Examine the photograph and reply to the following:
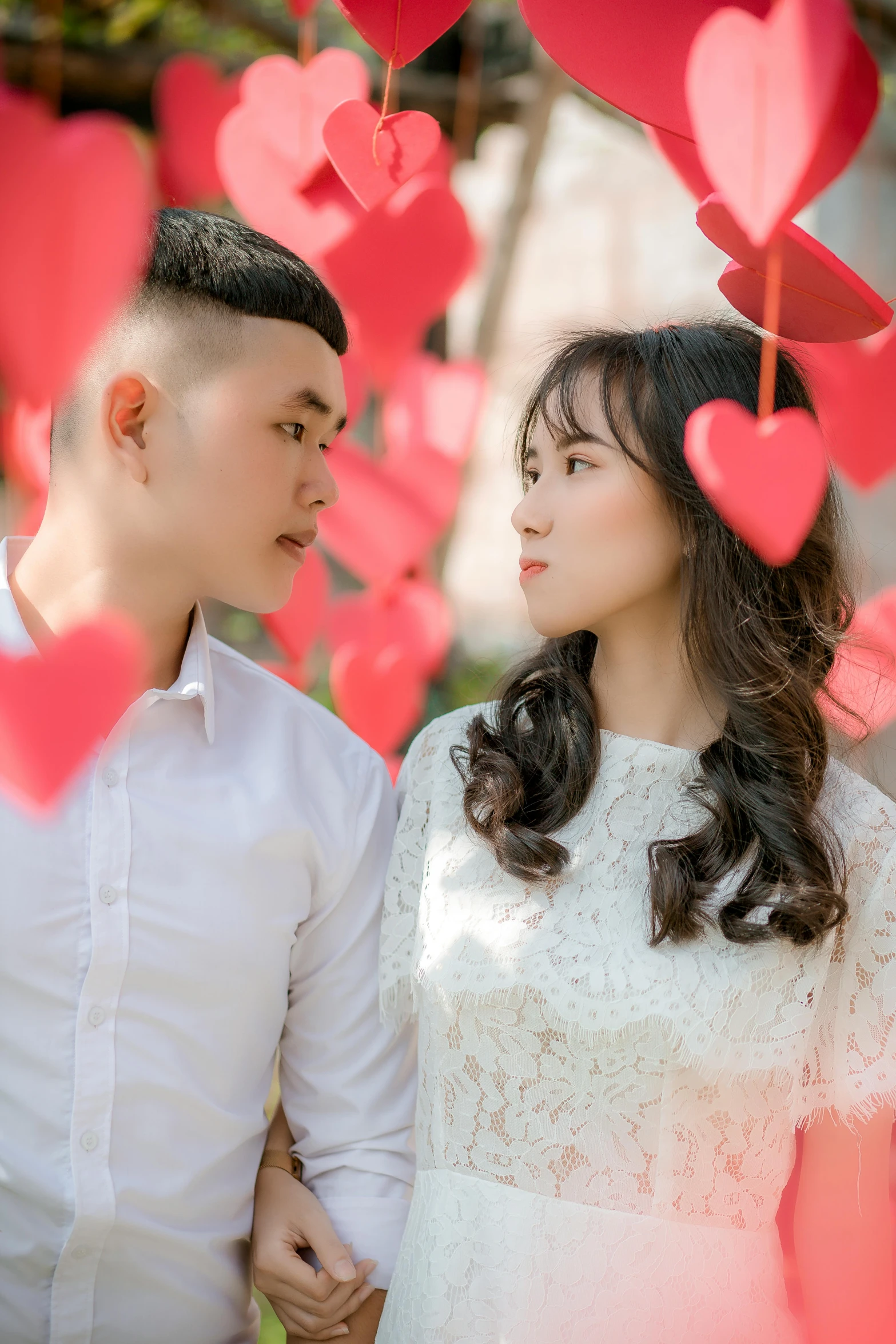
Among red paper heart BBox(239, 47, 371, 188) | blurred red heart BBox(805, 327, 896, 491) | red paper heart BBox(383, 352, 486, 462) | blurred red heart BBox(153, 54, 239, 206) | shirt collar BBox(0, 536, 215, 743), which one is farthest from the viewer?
blurred red heart BBox(153, 54, 239, 206)

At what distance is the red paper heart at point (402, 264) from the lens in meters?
1.62

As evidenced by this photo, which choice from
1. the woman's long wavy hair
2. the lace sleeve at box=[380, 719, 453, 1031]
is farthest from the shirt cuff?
the woman's long wavy hair

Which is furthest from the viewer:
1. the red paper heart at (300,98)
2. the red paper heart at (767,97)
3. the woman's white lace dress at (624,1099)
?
the red paper heart at (300,98)

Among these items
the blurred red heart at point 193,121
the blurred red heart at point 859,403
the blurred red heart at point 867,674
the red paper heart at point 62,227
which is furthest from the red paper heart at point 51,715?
the blurred red heart at point 193,121

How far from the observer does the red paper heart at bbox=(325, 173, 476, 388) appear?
162 centimetres

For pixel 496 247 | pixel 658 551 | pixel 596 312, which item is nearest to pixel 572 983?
pixel 658 551

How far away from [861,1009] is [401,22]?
1.03 metres

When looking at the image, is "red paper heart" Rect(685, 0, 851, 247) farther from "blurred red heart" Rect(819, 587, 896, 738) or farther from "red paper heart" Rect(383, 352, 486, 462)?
"red paper heart" Rect(383, 352, 486, 462)

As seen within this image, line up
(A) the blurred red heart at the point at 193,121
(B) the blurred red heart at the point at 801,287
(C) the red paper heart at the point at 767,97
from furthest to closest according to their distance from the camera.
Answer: (A) the blurred red heart at the point at 193,121 < (B) the blurred red heart at the point at 801,287 < (C) the red paper heart at the point at 767,97

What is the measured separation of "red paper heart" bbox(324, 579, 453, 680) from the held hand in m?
0.78

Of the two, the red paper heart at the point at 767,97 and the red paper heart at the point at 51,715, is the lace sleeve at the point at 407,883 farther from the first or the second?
the red paper heart at the point at 767,97

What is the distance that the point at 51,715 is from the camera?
99 centimetres

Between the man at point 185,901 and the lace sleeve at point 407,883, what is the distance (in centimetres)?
5

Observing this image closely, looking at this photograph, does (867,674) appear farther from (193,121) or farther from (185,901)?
(193,121)
